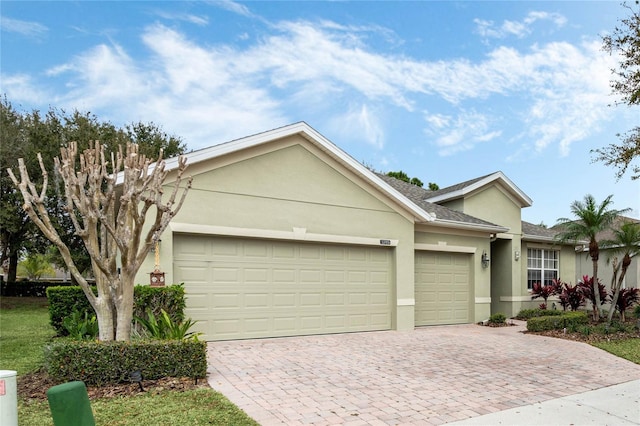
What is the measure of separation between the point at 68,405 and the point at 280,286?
725cm

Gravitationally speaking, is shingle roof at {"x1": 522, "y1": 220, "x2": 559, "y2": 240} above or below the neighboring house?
above

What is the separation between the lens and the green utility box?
3.95m

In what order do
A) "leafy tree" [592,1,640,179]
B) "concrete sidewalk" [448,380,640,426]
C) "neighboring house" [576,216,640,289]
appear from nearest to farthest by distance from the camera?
"concrete sidewalk" [448,380,640,426] < "leafy tree" [592,1,640,179] < "neighboring house" [576,216,640,289]

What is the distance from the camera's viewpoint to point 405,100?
56.0 feet

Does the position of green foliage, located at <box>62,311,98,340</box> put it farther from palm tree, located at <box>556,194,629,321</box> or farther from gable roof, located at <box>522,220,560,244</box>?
gable roof, located at <box>522,220,560,244</box>

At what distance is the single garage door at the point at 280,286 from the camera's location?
10.2 m

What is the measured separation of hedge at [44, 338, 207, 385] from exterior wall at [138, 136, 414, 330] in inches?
119

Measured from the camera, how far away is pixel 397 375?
297 inches

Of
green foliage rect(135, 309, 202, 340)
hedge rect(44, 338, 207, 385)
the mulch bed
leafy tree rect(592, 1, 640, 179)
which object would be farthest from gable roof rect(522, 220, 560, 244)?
the mulch bed

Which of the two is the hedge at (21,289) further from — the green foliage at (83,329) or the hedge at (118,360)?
the hedge at (118,360)

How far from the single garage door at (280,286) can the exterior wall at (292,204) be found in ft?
1.18

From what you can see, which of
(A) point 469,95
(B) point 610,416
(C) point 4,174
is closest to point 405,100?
(A) point 469,95

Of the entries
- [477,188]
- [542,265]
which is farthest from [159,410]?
[542,265]

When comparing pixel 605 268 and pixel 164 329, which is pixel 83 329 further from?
pixel 605 268
